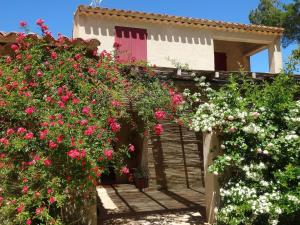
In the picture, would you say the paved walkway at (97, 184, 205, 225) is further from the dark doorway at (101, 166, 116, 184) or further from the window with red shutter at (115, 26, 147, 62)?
the window with red shutter at (115, 26, 147, 62)

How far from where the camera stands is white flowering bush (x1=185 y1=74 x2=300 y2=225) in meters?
6.26

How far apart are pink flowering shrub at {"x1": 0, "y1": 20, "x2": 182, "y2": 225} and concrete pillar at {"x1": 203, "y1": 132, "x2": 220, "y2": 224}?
3.77 feet

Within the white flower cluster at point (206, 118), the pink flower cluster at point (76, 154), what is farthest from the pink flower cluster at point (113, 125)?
the white flower cluster at point (206, 118)

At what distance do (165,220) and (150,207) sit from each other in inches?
49.2

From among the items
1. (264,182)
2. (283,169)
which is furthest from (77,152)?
(283,169)

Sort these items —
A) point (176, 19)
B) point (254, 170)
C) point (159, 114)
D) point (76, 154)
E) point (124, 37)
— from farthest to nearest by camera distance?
point (176, 19), point (124, 37), point (159, 114), point (254, 170), point (76, 154)

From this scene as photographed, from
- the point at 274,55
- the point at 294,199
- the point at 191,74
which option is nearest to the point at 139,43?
the point at 274,55

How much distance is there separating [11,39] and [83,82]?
1567mm

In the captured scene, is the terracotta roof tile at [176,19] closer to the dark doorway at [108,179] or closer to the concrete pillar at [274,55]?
the concrete pillar at [274,55]

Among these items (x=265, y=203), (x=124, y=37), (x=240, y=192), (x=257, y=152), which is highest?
(x=124, y=37)

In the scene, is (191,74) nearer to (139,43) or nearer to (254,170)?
(254,170)

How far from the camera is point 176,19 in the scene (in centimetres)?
1353

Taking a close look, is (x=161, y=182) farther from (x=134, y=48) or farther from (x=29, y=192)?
(x=29, y=192)

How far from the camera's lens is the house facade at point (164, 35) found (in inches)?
507
